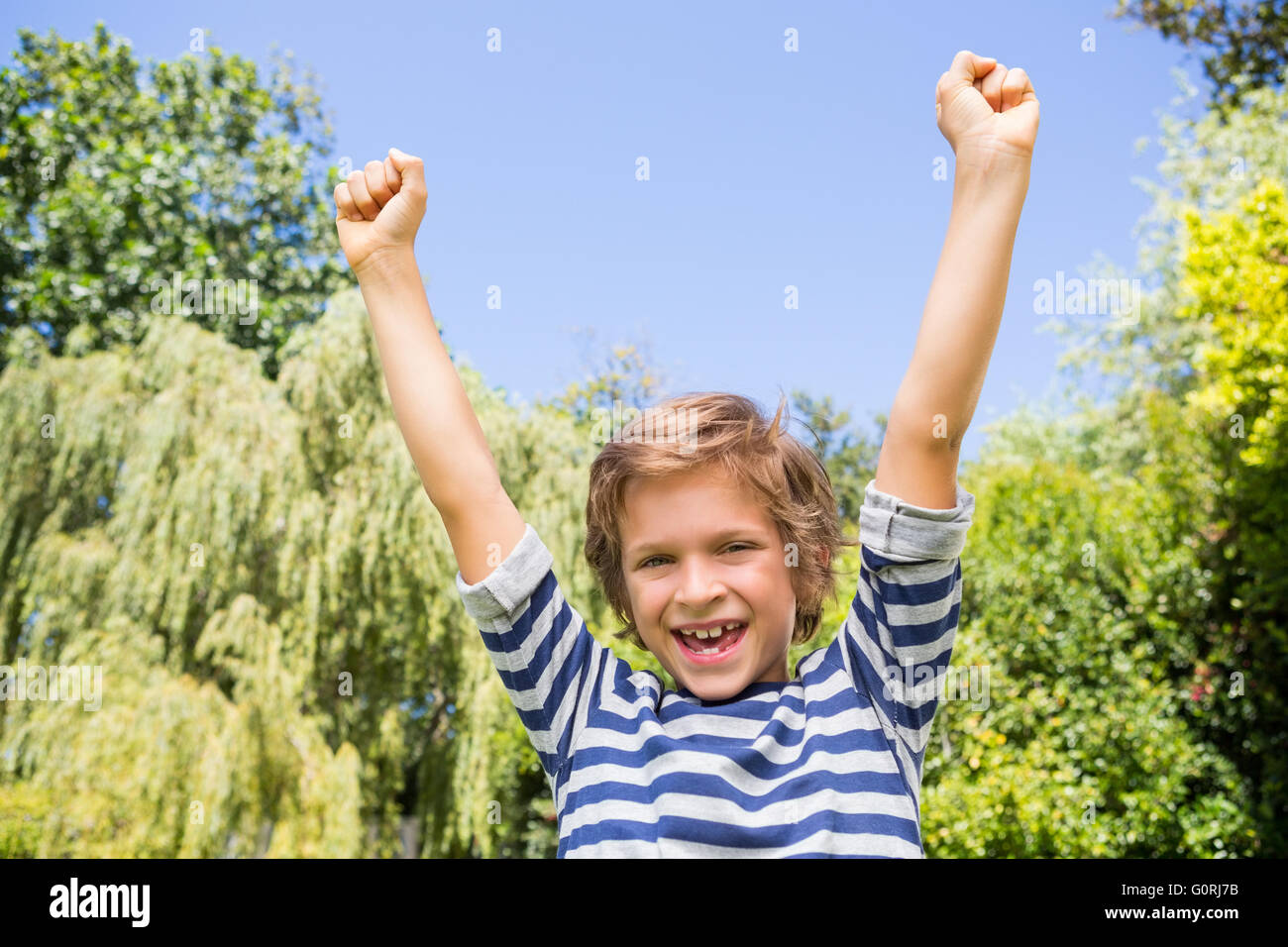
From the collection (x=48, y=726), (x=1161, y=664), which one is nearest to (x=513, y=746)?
(x=48, y=726)

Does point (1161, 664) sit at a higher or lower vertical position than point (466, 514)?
higher

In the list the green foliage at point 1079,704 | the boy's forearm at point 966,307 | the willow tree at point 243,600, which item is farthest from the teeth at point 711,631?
the willow tree at point 243,600

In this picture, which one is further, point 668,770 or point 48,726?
point 48,726

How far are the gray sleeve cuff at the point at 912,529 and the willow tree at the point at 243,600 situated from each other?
580cm

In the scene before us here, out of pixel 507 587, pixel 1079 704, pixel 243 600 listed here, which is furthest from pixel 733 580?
pixel 243 600

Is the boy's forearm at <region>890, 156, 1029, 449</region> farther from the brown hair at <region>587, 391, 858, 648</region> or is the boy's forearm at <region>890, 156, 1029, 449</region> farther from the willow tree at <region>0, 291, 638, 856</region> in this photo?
the willow tree at <region>0, 291, 638, 856</region>

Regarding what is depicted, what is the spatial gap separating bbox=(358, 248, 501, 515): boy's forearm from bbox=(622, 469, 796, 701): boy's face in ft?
0.64

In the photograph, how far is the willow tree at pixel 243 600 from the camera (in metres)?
6.34

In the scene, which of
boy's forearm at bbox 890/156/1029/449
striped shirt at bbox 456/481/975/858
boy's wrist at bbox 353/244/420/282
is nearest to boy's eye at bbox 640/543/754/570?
striped shirt at bbox 456/481/975/858

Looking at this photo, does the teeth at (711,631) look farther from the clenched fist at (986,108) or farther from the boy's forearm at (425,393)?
the clenched fist at (986,108)

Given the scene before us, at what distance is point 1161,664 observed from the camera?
22.1 ft

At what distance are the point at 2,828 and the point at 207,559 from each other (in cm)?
228

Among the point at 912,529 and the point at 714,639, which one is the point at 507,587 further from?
the point at 912,529
